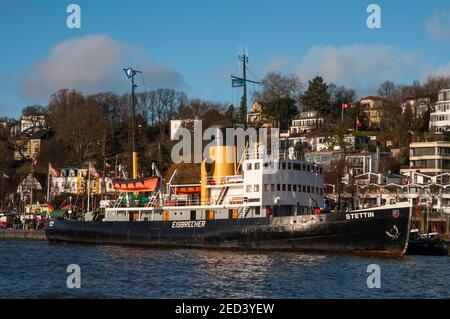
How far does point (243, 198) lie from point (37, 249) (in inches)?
643

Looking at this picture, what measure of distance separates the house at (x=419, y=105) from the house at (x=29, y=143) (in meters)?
64.5

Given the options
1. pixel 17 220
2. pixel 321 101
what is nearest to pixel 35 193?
pixel 17 220

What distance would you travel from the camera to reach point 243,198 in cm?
4972

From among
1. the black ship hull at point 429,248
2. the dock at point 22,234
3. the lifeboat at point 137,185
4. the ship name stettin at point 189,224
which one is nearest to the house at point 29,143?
the dock at point 22,234

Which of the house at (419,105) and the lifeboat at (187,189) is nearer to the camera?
the lifeboat at (187,189)

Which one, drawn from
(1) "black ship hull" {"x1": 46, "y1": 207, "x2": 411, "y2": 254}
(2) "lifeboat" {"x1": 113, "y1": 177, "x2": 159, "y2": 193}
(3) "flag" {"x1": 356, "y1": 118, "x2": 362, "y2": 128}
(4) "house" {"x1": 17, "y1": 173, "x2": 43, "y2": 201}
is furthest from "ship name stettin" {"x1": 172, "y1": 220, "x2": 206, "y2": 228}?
(4) "house" {"x1": 17, "y1": 173, "x2": 43, "y2": 201}

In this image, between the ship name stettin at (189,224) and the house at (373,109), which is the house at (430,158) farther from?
the ship name stettin at (189,224)

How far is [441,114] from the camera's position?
104750 mm

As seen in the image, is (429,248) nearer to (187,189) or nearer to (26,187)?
(187,189)

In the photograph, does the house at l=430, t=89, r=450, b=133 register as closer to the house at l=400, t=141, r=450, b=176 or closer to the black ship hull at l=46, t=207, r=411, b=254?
the house at l=400, t=141, r=450, b=176

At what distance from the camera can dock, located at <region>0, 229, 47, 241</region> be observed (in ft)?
236

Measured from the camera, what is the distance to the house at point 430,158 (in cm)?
8762

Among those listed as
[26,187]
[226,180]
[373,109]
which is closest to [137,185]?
[226,180]

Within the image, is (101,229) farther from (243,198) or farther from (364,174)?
(364,174)
